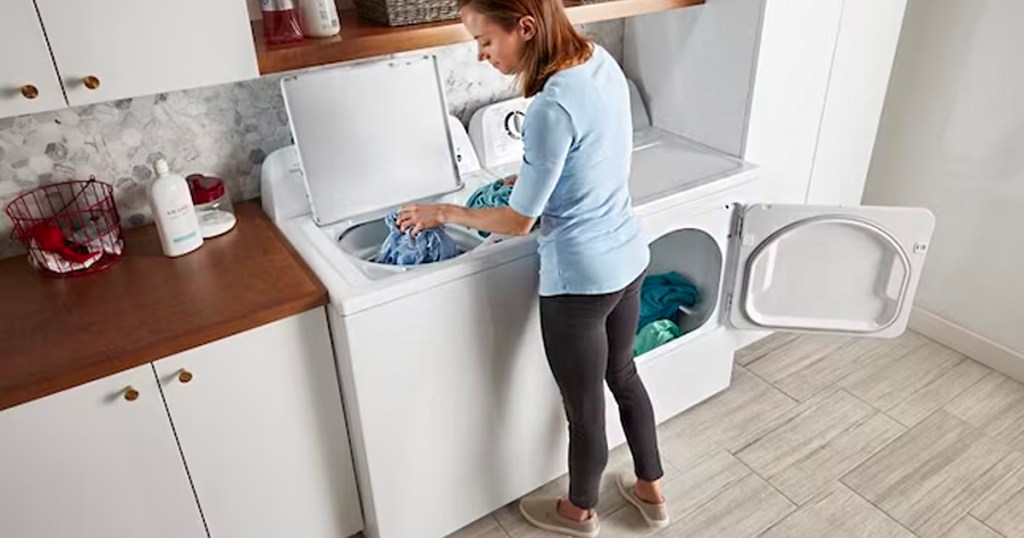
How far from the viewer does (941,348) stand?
8.56 feet

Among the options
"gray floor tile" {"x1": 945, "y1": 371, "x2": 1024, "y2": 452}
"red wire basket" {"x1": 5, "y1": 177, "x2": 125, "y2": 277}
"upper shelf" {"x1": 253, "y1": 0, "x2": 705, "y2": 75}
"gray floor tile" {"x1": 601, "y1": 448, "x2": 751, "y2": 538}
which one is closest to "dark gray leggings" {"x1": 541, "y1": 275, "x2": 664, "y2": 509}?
"gray floor tile" {"x1": 601, "y1": 448, "x2": 751, "y2": 538}

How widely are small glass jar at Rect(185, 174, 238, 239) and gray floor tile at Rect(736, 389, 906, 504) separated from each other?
5.04ft

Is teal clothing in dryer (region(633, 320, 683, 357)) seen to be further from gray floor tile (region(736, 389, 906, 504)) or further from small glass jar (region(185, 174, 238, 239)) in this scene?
small glass jar (region(185, 174, 238, 239))

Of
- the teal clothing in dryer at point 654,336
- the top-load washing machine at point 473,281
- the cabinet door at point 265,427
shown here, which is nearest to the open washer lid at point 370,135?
the top-load washing machine at point 473,281

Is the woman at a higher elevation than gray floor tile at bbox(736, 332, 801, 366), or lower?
higher

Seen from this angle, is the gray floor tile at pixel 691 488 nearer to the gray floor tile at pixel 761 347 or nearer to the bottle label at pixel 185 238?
the gray floor tile at pixel 761 347

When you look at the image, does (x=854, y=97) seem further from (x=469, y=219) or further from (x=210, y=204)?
(x=210, y=204)

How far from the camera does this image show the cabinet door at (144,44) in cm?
126

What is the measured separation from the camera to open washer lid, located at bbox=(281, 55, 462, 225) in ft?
5.67

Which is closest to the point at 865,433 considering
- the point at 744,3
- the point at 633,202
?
the point at 633,202

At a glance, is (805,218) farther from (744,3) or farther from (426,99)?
(426,99)

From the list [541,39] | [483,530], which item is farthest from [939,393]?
[541,39]

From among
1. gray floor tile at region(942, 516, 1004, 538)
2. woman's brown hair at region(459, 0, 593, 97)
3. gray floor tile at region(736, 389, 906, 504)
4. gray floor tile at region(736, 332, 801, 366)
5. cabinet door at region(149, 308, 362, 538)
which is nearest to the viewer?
woman's brown hair at region(459, 0, 593, 97)

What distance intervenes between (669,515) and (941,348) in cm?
132
